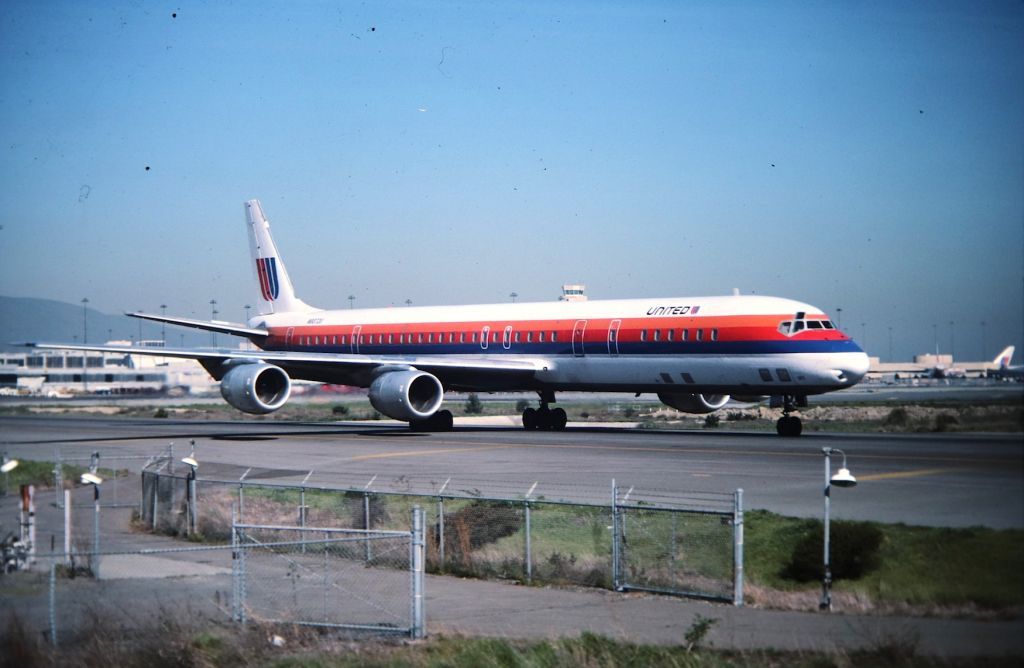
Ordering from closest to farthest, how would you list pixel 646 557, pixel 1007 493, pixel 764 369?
pixel 1007 493
pixel 646 557
pixel 764 369

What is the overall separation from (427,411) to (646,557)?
970 inches

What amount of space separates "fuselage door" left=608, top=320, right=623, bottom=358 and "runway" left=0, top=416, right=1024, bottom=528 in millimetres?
3378

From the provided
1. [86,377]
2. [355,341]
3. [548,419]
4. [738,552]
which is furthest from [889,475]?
[86,377]

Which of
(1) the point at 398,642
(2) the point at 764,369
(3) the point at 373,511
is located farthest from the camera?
(2) the point at 764,369

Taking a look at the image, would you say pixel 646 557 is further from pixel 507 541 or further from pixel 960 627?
pixel 960 627

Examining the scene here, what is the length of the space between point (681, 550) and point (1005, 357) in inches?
388

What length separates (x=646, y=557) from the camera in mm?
23328

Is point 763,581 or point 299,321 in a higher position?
point 299,321

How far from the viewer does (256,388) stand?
47156mm

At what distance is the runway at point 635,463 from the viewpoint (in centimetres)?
1914

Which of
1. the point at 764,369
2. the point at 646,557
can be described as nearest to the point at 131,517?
the point at 646,557

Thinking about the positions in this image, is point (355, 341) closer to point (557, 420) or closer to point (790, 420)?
point (557, 420)

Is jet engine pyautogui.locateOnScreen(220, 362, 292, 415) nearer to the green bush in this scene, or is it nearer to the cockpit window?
the cockpit window

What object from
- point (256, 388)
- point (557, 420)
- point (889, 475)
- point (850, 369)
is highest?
point (850, 369)
